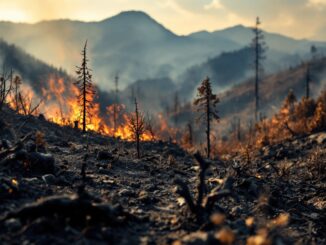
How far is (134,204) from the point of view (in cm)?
1162

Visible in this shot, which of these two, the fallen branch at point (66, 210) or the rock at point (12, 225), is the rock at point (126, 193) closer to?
the fallen branch at point (66, 210)

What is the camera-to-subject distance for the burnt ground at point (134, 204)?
27.3ft

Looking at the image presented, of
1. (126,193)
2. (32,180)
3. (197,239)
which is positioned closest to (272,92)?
(126,193)

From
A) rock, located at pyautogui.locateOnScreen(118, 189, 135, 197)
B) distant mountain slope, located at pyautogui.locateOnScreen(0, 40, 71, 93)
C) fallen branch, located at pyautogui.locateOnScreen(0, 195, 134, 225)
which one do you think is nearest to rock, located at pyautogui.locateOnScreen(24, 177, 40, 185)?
rock, located at pyautogui.locateOnScreen(118, 189, 135, 197)

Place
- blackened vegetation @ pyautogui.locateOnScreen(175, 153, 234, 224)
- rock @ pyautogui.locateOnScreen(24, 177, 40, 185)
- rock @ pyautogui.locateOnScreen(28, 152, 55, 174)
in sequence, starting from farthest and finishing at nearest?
rock @ pyautogui.locateOnScreen(28, 152, 55, 174), rock @ pyautogui.locateOnScreen(24, 177, 40, 185), blackened vegetation @ pyautogui.locateOnScreen(175, 153, 234, 224)

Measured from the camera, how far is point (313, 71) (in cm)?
12412

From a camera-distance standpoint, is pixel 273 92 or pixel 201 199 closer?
pixel 201 199

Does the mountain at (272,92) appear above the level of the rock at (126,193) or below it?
above

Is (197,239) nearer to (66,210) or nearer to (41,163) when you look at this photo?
(66,210)

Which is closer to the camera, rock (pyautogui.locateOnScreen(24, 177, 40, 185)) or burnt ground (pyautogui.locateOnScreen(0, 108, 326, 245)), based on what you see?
burnt ground (pyautogui.locateOnScreen(0, 108, 326, 245))

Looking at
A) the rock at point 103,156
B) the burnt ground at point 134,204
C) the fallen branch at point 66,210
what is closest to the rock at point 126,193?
the burnt ground at point 134,204

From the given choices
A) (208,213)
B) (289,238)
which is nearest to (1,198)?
(208,213)

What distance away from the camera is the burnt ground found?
832 cm

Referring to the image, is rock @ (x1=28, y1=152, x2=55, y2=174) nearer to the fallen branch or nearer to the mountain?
the fallen branch
